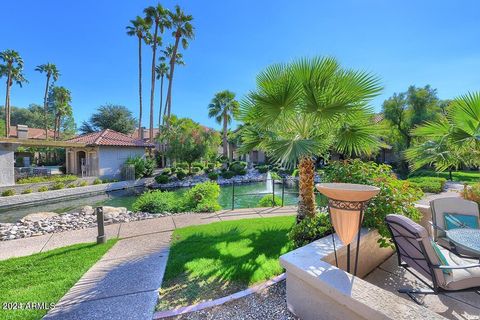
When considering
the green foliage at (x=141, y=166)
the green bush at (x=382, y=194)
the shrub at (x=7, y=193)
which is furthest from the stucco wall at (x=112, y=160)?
the green bush at (x=382, y=194)

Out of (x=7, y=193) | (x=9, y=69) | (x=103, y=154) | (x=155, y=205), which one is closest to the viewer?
(x=155, y=205)

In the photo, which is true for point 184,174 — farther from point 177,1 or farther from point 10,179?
point 177,1

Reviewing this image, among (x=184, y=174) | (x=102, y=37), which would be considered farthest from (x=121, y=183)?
(x=102, y=37)

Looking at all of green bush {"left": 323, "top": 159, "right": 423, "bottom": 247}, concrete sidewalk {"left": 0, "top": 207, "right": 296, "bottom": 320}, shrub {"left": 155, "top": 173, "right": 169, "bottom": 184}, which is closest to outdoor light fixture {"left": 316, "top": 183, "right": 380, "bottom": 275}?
green bush {"left": 323, "top": 159, "right": 423, "bottom": 247}

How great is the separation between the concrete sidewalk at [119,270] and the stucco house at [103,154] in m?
14.0

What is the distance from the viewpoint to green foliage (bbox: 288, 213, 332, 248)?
3.23m

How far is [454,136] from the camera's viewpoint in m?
4.01

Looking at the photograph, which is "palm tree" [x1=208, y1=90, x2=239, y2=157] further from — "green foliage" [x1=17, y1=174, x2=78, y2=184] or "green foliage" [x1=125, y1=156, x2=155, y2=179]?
"green foliage" [x1=17, y1=174, x2=78, y2=184]

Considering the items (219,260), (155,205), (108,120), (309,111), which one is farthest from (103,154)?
(309,111)

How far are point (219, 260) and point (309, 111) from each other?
2.89 metres

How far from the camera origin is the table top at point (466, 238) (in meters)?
2.27

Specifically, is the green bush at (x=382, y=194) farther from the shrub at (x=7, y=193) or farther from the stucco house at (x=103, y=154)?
the stucco house at (x=103, y=154)

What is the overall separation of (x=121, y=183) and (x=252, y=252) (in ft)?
52.4

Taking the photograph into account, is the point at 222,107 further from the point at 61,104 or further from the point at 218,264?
the point at 218,264
